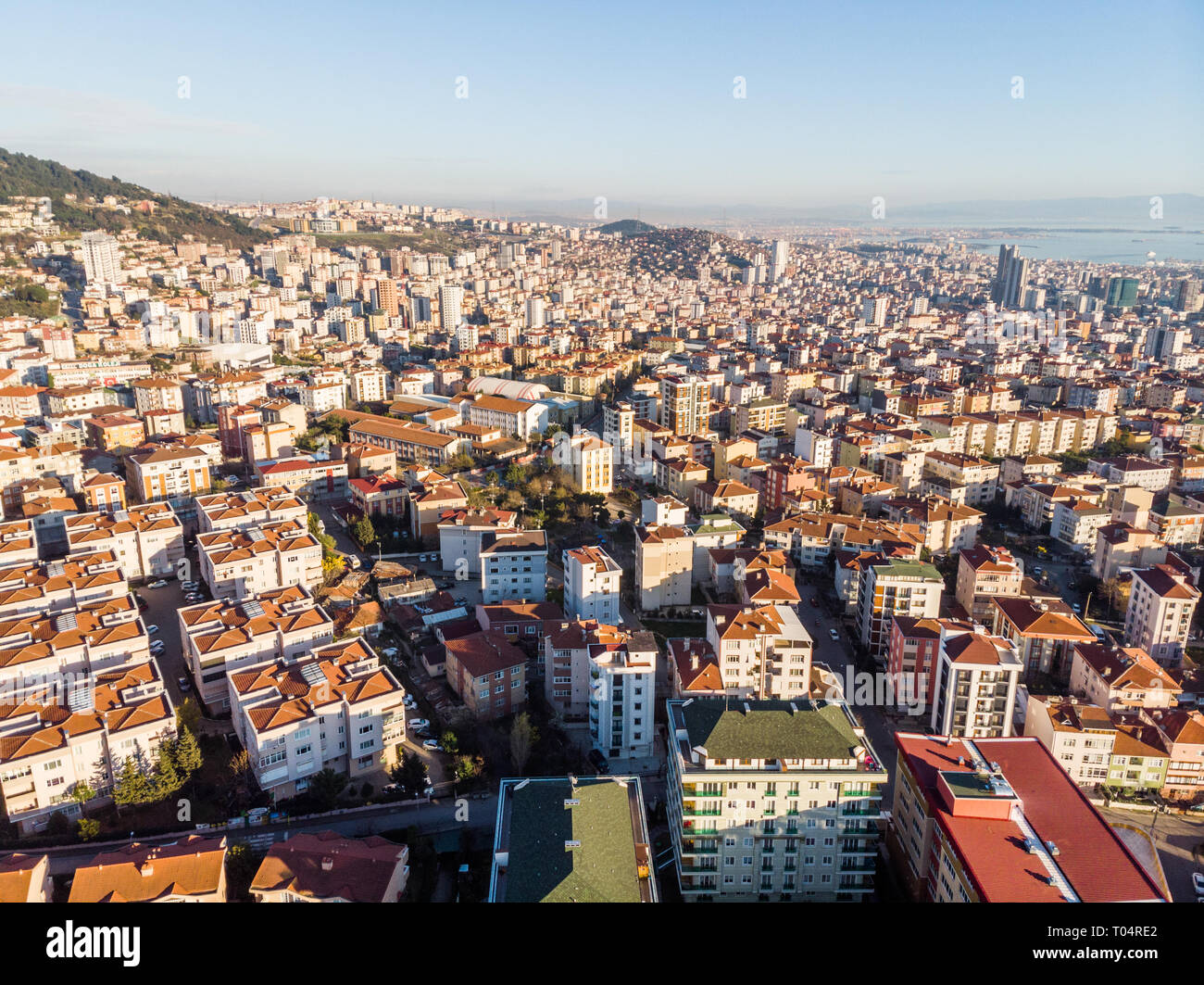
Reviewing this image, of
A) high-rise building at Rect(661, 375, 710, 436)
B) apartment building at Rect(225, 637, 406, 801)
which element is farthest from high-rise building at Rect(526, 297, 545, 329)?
apartment building at Rect(225, 637, 406, 801)

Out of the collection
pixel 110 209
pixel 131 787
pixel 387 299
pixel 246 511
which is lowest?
pixel 131 787

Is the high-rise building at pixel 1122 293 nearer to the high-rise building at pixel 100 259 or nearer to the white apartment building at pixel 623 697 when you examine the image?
the white apartment building at pixel 623 697

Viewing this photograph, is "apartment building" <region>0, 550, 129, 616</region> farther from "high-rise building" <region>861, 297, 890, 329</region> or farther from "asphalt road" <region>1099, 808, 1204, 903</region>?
"high-rise building" <region>861, 297, 890, 329</region>

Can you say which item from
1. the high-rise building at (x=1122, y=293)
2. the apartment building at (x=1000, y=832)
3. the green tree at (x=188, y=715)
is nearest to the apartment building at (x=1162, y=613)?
the apartment building at (x=1000, y=832)

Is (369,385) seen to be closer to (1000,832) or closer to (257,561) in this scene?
(257,561)

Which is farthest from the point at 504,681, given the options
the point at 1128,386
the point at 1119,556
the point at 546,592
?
the point at 1128,386

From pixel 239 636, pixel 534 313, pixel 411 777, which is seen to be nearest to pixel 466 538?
pixel 239 636
